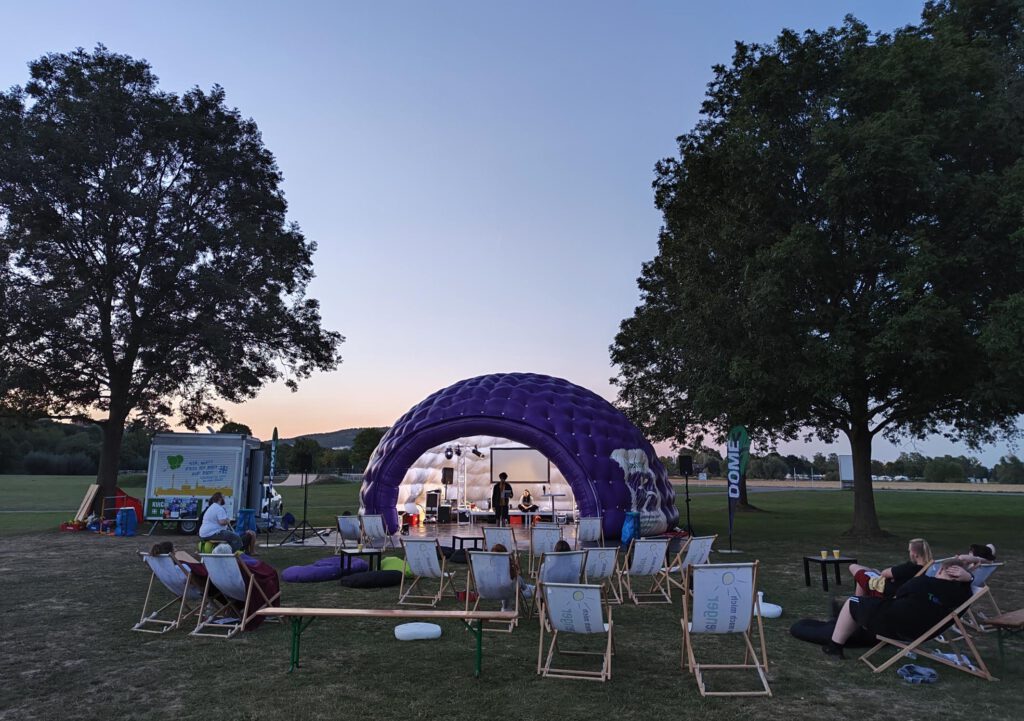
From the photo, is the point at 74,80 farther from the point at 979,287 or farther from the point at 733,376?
the point at 979,287

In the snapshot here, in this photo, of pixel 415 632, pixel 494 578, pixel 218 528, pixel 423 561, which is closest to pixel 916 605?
pixel 494 578

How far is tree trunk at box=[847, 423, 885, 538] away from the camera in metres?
16.5

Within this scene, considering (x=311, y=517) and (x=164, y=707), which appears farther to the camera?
(x=311, y=517)

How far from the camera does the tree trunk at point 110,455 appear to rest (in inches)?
798

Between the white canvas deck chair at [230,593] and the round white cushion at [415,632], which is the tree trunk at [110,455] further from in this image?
the round white cushion at [415,632]

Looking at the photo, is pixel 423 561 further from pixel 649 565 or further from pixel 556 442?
pixel 556 442

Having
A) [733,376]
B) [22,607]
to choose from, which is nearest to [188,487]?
[22,607]

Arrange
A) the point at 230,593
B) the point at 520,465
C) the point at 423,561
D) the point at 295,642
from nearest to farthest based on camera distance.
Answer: the point at 295,642, the point at 230,593, the point at 423,561, the point at 520,465

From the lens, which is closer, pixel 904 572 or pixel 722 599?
pixel 722 599

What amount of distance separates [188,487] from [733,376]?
14.7 metres

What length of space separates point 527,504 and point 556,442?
6.35 meters

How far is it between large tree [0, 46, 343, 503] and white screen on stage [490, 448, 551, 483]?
8.57 metres

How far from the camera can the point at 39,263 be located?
20.4m

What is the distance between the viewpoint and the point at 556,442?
15.7 metres
